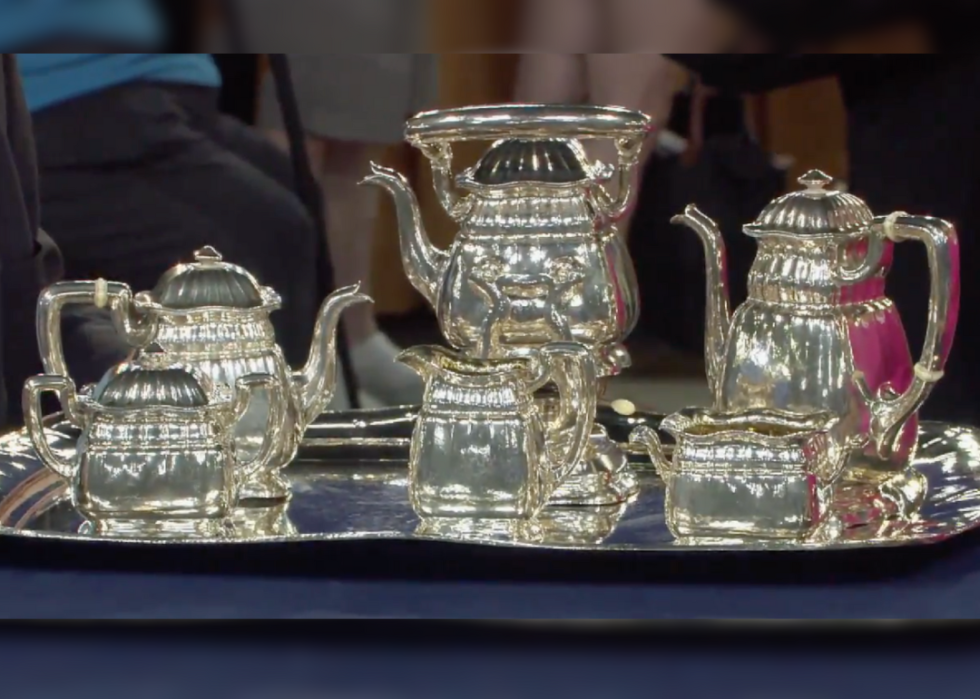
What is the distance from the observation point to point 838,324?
2.37 ft

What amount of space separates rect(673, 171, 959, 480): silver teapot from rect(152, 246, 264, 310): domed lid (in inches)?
10.8

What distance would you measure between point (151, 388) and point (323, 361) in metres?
0.13

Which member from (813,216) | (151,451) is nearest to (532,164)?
(813,216)

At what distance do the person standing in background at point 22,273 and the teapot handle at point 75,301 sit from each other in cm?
25

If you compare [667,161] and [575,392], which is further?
[667,161]

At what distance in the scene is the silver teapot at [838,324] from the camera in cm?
71

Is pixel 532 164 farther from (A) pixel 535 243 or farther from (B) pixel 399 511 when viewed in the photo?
(B) pixel 399 511

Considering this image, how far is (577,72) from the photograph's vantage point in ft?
3.15

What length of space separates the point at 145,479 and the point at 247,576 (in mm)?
70

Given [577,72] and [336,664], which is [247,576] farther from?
[577,72]

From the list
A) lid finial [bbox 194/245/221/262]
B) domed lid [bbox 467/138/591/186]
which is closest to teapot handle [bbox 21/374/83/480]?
lid finial [bbox 194/245/221/262]

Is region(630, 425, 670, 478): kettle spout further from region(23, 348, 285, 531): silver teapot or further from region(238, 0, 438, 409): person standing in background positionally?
region(238, 0, 438, 409): person standing in background

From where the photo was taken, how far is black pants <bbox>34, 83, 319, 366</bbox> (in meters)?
1.00

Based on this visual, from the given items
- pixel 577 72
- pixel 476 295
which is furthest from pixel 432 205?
pixel 476 295
